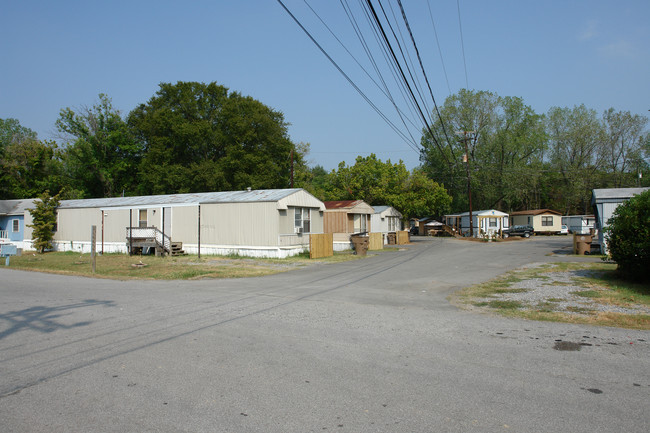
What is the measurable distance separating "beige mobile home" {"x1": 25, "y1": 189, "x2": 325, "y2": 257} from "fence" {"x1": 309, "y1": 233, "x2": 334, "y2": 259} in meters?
1.43

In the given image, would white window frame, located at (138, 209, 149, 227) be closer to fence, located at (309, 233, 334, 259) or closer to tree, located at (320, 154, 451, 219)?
fence, located at (309, 233, 334, 259)

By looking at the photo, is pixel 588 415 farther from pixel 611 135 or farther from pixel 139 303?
pixel 611 135

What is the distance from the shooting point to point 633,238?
11977 mm

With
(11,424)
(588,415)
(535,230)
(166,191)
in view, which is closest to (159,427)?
(11,424)

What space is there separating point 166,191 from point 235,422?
45875 millimetres

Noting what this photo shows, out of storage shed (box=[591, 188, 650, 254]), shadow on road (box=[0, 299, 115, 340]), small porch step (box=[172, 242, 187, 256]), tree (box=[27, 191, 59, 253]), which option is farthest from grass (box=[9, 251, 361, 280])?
storage shed (box=[591, 188, 650, 254])

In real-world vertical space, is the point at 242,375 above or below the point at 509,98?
below

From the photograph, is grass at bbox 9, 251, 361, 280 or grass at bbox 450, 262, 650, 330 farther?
grass at bbox 9, 251, 361, 280

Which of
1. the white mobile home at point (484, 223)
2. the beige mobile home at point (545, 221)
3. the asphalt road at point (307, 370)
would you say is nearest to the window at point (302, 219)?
the asphalt road at point (307, 370)

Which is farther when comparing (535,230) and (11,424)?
(535,230)

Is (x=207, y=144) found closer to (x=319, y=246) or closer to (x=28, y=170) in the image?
(x=28, y=170)

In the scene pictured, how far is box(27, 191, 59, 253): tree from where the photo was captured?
30.2 metres

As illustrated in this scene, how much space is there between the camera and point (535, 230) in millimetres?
53750

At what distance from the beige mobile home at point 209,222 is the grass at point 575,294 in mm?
12185
